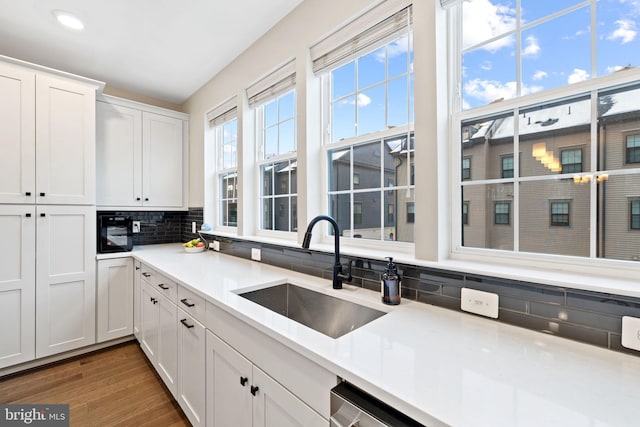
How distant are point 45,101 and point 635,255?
3.72 metres

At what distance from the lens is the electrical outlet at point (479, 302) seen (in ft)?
3.44

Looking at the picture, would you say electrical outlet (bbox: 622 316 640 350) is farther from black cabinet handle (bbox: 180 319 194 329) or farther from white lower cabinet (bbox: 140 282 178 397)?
white lower cabinet (bbox: 140 282 178 397)

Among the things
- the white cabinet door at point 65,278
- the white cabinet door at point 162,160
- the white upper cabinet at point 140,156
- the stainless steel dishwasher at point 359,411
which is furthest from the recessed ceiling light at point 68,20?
the stainless steel dishwasher at point 359,411

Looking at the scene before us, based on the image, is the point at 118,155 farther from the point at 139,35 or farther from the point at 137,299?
the point at 137,299

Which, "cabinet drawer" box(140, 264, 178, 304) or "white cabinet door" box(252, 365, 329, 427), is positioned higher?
"cabinet drawer" box(140, 264, 178, 304)

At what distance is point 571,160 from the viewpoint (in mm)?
1042

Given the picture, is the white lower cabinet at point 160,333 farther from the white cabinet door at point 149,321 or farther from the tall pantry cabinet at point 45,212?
the tall pantry cabinet at point 45,212

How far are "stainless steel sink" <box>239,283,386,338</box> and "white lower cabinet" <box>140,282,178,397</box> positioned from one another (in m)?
0.65

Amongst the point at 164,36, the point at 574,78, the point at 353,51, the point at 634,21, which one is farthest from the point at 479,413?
the point at 164,36

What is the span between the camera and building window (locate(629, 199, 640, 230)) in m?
0.92

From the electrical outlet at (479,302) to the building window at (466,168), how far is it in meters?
0.52

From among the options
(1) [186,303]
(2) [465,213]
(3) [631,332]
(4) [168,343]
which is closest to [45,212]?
(4) [168,343]

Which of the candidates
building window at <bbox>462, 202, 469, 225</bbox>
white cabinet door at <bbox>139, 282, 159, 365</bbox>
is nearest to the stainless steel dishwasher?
building window at <bbox>462, 202, 469, 225</bbox>

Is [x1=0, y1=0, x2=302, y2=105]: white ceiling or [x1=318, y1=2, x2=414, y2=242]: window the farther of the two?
[x1=0, y1=0, x2=302, y2=105]: white ceiling
